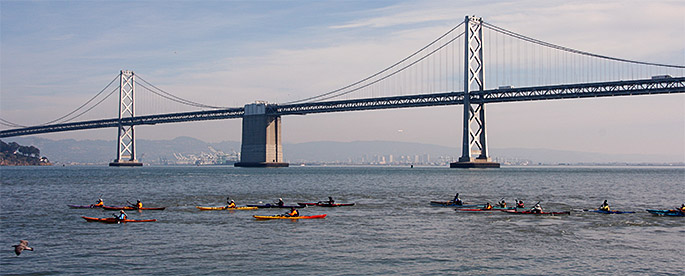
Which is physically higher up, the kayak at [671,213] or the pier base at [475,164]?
the pier base at [475,164]

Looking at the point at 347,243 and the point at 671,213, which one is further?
the point at 671,213

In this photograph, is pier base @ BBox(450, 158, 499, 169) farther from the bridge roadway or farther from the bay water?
the bay water

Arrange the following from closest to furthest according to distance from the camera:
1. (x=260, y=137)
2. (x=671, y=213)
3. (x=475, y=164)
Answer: (x=671, y=213), (x=475, y=164), (x=260, y=137)

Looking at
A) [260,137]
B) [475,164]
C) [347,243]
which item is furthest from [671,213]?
[260,137]

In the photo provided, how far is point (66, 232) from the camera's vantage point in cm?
2656

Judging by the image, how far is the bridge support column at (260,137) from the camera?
4988 inches

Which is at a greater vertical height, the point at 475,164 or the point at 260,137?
the point at 260,137

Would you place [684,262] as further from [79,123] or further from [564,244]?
[79,123]

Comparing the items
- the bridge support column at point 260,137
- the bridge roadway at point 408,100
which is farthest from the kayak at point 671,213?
the bridge support column at point 260,137

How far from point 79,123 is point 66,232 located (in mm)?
119891

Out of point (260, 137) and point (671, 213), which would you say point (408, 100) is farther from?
point (671, 213)

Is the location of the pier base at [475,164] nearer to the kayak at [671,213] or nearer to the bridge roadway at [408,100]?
the bridge roadway at [408,100]

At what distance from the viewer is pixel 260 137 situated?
12744cm

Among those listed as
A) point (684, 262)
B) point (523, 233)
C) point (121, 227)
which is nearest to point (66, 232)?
point (121, 227)
